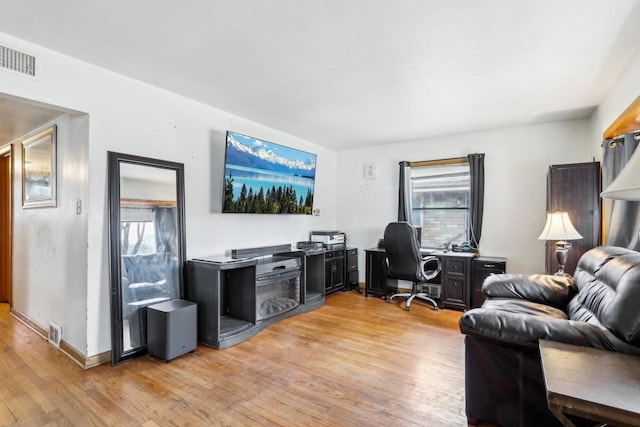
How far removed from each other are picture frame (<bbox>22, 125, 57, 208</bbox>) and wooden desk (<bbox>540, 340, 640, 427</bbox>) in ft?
13.0

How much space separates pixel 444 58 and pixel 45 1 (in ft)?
8.70

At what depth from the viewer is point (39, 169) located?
131 inches

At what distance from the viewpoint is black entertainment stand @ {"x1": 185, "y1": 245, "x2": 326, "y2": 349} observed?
2988 millimetres

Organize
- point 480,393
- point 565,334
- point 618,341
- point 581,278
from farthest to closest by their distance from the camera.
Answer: point 581,278, point 480,393, point 565,334, point 618,341

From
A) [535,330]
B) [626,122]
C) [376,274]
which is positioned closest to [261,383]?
[535,330]

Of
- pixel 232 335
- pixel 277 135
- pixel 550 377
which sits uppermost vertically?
pixel 277 135

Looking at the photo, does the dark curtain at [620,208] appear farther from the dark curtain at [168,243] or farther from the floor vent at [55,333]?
the floor vent at [55,333]

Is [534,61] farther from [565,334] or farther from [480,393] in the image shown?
[480,393]

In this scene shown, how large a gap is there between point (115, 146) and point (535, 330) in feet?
10.9

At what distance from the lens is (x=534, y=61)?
2.53 meters

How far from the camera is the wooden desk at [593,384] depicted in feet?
3.16

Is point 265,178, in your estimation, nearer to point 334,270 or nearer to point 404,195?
point 334,270

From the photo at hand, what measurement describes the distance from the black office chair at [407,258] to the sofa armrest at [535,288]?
4.24 ft

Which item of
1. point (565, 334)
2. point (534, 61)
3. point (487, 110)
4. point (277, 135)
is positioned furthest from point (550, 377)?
point (277, 135)
